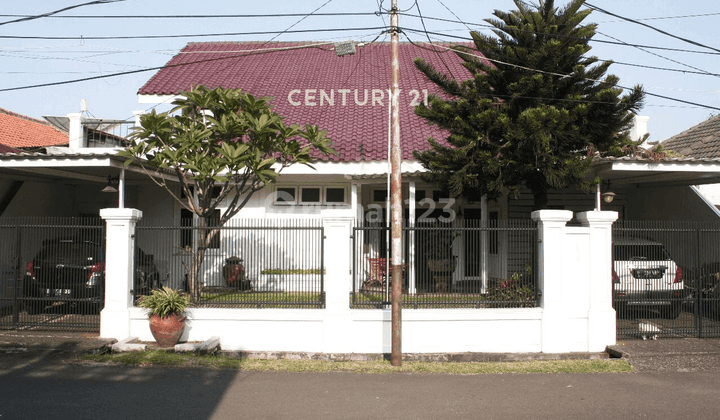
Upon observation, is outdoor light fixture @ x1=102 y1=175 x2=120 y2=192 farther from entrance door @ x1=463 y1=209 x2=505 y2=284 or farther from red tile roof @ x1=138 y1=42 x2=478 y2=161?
entrance door @ x1=463 y1=209 x2=505 y2=284

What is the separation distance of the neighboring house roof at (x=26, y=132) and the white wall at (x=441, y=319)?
1127cm

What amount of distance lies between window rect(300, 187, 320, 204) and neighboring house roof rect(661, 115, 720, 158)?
9.92 metres

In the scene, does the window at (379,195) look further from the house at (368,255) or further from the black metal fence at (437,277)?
the black metal fence at (437,277)

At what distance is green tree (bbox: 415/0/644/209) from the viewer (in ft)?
32.6

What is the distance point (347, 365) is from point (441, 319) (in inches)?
64.7

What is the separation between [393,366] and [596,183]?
515 centimetres

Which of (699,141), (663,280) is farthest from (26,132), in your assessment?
(699,141)

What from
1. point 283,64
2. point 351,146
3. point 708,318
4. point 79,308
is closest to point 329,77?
point 283,64

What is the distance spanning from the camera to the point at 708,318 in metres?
10.4

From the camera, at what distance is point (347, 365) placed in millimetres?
8750

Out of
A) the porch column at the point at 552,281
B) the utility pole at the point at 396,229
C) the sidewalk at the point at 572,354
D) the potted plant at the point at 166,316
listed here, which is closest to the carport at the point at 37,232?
the sidewalk at the point at 572,354

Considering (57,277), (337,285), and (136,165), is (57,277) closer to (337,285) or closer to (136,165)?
(136,165)

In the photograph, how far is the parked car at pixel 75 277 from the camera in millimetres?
9875

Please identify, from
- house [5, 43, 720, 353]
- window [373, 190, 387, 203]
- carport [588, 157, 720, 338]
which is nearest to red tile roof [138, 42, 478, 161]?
house [5, 43, 720, 353]
